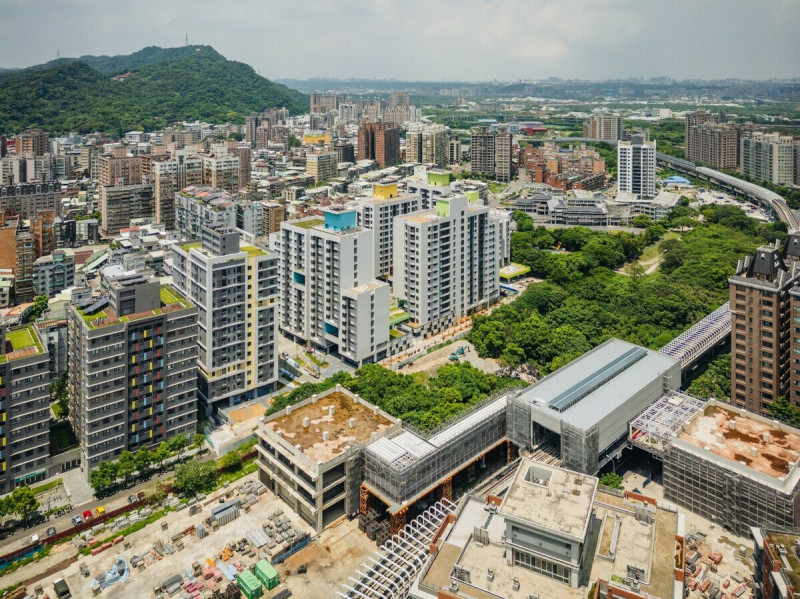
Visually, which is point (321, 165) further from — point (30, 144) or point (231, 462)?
point (231, 462)

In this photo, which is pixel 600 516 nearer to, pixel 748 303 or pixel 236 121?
pixel 748 303

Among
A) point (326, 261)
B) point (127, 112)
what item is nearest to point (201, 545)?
point (326, 261)

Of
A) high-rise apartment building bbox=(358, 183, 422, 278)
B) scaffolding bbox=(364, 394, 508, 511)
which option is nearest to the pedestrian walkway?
scaffolding bbox=(364, 394, 508, 511)

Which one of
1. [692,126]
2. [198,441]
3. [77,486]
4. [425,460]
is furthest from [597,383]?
[692,126]

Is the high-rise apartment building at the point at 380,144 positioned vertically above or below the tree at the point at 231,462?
above

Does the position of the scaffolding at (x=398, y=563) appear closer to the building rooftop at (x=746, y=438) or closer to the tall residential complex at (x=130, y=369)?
the building rooftop at (x=746, y=438)

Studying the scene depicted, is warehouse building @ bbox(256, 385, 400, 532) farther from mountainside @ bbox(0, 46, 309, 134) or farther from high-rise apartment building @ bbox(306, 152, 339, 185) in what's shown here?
mountainside @ bbox(0, 46, 309, 134)

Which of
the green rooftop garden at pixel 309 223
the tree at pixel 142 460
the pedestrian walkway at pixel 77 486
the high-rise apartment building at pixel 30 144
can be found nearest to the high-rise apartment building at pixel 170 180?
the green rooftop garden at pixel 309 223
